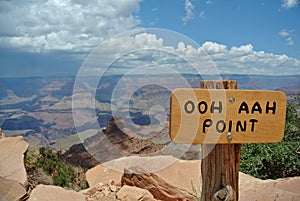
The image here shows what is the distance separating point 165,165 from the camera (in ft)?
16.7

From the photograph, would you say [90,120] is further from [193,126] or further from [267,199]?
[267,199]

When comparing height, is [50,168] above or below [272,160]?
below

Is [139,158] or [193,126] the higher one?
[193,126]

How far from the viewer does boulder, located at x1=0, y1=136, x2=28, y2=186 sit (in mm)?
4867

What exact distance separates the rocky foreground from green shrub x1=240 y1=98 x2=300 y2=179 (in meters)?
1.44

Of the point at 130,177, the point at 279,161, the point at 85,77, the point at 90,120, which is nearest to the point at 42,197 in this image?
the point at 130,177

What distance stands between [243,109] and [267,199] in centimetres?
197

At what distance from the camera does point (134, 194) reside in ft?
14.6

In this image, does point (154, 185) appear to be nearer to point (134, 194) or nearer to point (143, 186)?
point (143, 186)

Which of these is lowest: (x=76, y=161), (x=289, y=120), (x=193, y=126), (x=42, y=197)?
(x=76, y=161)

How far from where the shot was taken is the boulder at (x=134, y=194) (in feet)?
14.4

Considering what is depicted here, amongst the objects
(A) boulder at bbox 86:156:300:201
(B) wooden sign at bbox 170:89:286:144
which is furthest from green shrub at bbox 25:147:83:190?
(B) wooden sign at bbox 170:89:286:144

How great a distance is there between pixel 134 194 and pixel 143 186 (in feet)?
1.44

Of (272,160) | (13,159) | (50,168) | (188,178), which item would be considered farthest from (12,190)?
(272,160)
